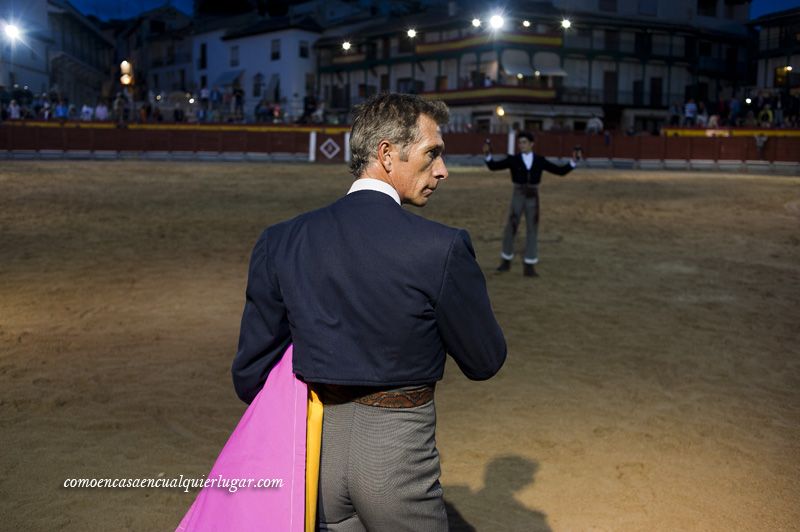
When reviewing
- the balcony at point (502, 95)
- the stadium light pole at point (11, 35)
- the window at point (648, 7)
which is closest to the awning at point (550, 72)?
the balcony at point (502, 95)

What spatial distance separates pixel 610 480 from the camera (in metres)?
4.44

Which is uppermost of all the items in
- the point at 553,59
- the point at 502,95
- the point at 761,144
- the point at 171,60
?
the point at 171,60

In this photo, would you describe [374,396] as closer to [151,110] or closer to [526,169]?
[526,169]

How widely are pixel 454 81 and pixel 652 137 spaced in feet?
62.8

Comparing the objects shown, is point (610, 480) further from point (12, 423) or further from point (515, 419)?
point (12, 423)

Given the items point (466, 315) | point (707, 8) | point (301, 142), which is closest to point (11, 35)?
point (301, 142)

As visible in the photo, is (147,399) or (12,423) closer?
(12,423)

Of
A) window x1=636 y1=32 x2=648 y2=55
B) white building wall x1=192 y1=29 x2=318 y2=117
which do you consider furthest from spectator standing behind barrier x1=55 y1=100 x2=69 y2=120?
window x1=636 y1=32 x2=648 y2=55

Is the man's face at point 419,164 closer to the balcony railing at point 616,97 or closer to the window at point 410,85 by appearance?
the balcony railing at point 616,97

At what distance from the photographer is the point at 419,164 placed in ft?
6.83

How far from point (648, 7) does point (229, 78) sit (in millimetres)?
27635

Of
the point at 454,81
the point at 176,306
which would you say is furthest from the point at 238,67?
the point at 176,306

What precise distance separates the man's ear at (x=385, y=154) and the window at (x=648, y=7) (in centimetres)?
5548

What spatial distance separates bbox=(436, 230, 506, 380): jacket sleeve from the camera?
1911 mm
